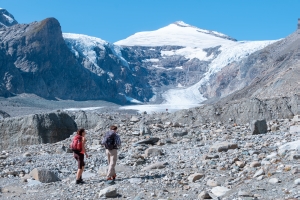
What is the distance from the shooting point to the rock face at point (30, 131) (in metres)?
17.6

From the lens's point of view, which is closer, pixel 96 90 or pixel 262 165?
pixel 262 165

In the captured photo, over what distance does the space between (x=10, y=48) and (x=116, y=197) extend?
111m

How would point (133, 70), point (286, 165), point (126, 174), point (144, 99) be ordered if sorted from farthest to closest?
point (133, 70), point (144, 99), point (126, 174), point (286, 165)

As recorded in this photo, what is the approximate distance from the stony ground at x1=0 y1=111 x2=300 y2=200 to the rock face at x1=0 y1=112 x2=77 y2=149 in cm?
329

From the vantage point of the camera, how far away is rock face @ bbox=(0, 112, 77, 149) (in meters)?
17.6

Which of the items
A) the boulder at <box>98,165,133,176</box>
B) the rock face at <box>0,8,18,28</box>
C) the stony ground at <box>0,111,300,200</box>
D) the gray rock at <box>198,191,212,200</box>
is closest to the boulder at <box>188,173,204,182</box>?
the stony ground at <box>0,111,300,200</box>

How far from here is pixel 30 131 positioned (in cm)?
1769

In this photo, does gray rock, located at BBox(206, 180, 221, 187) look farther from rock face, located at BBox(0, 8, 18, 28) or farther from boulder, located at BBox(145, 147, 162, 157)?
rock face, located at BBox(0, 8, 18, 28)

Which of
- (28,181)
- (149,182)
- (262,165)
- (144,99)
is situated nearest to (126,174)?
(149,182)

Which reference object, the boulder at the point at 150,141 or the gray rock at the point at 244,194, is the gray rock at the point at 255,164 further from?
the boulder at the point at 150,141

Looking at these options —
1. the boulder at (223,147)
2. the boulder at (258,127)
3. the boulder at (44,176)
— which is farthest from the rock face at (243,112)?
the boulder at (44,176)

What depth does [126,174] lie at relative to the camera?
973 cm

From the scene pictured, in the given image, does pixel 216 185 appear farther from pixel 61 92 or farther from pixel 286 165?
pixel 61 92

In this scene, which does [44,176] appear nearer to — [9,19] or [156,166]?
[156,166]
